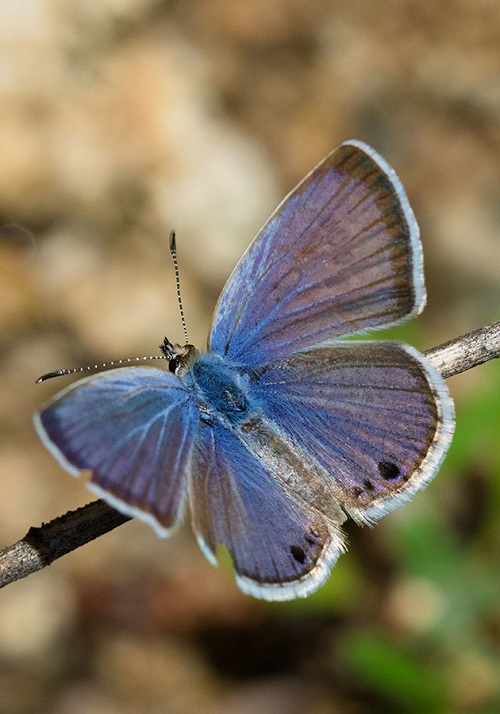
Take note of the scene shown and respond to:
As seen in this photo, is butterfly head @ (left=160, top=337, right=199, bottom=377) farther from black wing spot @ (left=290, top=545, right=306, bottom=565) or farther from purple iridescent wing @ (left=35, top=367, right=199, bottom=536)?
black wing spot @ (left=290, top=545, right=306, bottom=565)

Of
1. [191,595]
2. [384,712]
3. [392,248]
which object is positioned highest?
[392,248]

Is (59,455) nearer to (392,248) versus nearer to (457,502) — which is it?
(392,248)

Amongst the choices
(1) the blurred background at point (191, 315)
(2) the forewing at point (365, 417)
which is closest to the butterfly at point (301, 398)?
(2) the forewing at point (365, 417)

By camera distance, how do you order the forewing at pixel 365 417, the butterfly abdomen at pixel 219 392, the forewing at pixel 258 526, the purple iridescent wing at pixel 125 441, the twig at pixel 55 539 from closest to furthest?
the purple iridescent wing at pixel 125 441 < the twig at pixel 55 539 < the forewing at pixel 258 526 < the forewing at pixel 365 417 < the butterfly abdomen at pixel 219 392

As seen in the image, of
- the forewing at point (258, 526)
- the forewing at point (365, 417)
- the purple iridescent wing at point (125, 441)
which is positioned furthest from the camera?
the forewing at point (365, 417)

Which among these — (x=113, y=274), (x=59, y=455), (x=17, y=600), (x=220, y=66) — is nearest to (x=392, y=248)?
(x=59, y=455)

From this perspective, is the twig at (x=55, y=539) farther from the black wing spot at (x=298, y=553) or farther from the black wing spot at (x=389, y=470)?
the black wing spot at (x=389, y=470)

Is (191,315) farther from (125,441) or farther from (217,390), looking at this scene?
(125,441)
